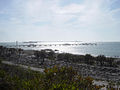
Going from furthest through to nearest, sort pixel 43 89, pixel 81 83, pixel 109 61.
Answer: pixel 109 61
pixel 81 83
pixel 43 89

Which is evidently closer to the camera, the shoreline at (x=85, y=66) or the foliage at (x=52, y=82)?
the foliage at (x=52, y=82)

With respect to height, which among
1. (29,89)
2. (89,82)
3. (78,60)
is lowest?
(78,60)

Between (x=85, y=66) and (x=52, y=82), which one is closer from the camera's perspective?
(x=52, y=82)

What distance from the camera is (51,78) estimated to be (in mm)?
4414

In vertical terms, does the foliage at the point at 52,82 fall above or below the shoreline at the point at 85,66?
above

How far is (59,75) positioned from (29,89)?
171 centimetres

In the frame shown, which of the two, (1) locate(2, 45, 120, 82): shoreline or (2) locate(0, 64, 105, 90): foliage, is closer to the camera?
(2) locate(0, 64, 105, 90): foliage

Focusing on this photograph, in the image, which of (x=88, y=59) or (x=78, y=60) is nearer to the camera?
(x=88, y=59)

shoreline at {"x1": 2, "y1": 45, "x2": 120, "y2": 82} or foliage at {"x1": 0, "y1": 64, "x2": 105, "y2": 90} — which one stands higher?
foliage at {"x1": 0, "y1": 64, "x2": 105, "y2": 90}

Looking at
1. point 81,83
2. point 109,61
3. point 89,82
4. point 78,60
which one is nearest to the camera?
point 81,83

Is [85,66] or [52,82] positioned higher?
[52,82]

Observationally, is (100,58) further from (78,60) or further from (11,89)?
(11,89)

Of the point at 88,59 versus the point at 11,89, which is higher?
the point at 11,89

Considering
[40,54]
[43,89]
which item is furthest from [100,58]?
[43,89]
